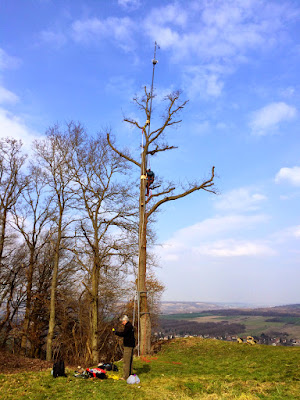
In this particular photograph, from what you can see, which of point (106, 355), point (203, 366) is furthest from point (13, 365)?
point (203, 366)

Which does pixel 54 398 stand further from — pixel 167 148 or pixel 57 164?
pixel 57 164

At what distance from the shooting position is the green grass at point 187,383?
21.0 feet

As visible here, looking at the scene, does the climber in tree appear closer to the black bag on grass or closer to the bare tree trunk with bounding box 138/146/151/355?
the bare tree trunk with bounding box 138/146/151/355

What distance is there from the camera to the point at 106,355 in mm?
21984

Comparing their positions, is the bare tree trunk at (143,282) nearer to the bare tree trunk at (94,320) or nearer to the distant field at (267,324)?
the bare tree trunk at (94,320)

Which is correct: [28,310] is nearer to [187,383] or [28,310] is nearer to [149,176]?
[149,176]

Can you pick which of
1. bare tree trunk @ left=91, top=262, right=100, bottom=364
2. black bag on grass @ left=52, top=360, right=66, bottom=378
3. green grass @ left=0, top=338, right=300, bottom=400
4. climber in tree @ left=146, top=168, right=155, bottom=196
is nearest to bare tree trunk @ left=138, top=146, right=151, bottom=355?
climber in tree @ left=146, top=168, right=155, bottom=196

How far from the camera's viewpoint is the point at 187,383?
24.5 ft

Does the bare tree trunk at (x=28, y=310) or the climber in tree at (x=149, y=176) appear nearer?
the climber in tree at (x=149, y=176)

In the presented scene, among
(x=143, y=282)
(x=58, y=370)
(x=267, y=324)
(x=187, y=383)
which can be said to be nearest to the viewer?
(x=187, y=383)

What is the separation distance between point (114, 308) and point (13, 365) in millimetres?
9841

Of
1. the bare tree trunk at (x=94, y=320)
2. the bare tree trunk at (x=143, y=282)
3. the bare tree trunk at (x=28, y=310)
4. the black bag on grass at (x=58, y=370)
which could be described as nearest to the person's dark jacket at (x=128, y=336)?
the black bag on grass at (x=58, y=370)

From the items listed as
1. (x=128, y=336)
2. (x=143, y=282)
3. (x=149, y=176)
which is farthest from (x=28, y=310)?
(x=128, y=336)

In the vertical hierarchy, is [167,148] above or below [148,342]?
above
